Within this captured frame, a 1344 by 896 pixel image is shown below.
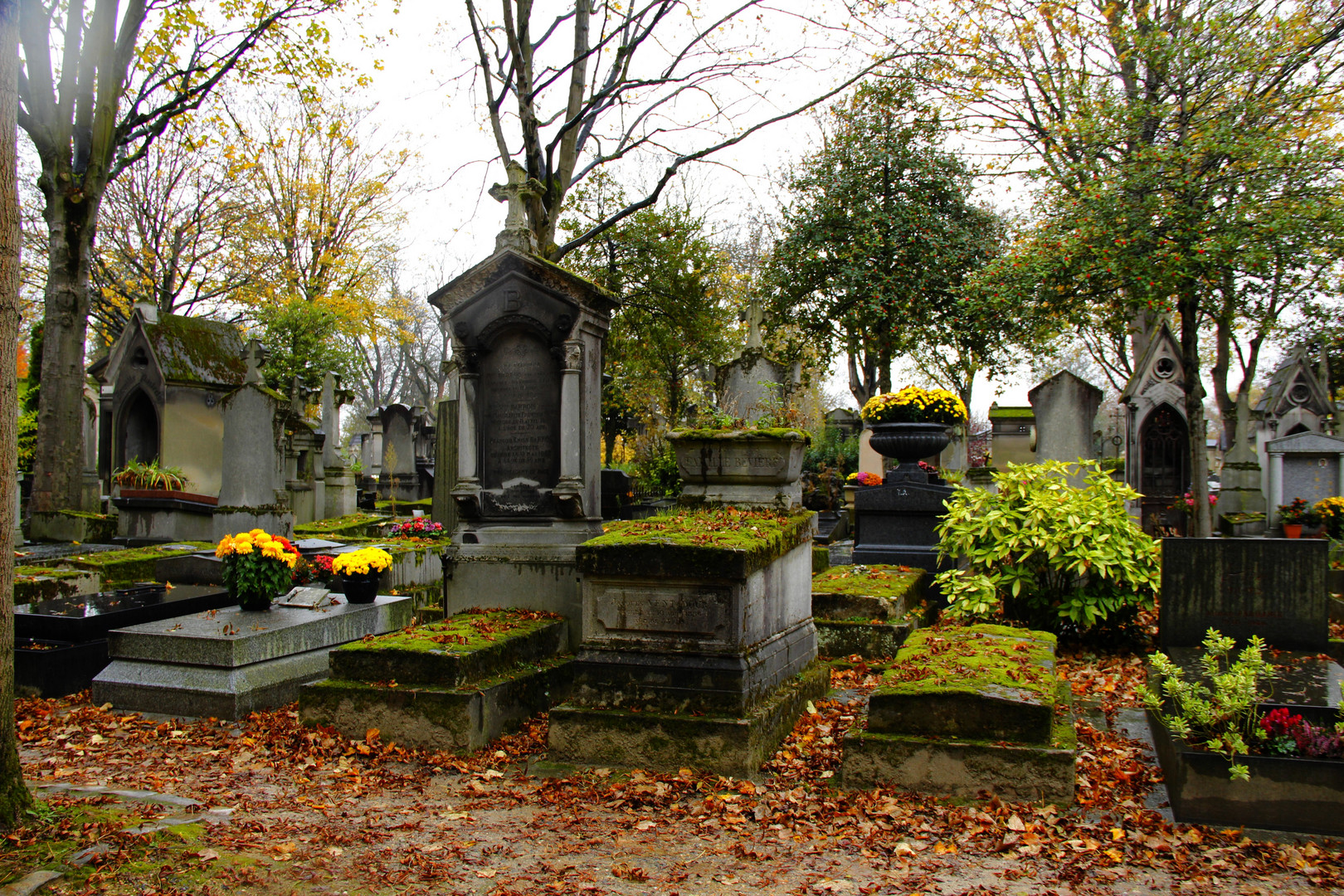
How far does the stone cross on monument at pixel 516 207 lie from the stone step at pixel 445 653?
3.06 m

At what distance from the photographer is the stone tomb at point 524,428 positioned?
662cm

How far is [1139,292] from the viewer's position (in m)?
12.1

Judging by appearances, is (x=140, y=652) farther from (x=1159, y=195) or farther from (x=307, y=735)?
(x=1159, y=195)

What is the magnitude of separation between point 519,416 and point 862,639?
3471 millimetres

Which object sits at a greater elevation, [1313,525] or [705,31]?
[705,31]

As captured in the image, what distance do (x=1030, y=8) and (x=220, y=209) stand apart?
24429mm

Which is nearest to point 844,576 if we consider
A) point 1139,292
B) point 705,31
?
point 1139,292

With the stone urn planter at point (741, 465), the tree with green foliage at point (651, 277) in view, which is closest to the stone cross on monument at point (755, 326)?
the tree with green foliage at point (651, 277)

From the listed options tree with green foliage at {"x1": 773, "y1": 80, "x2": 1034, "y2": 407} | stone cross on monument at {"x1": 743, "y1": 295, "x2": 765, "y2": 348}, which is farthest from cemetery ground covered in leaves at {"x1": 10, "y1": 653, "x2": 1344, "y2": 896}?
tree with green foliage at {"x1": 773, "y1": 80, "x2": 1034, "y2": 407}

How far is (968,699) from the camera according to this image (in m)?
4.12

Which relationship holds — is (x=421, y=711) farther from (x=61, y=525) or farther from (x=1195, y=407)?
(x=1195, y=407)

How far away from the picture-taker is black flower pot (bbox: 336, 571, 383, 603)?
21.8ft

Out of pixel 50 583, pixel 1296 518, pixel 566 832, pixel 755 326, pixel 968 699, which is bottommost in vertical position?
pixel 566 832

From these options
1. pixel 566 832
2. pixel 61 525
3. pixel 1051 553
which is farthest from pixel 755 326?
pixel 566 832
